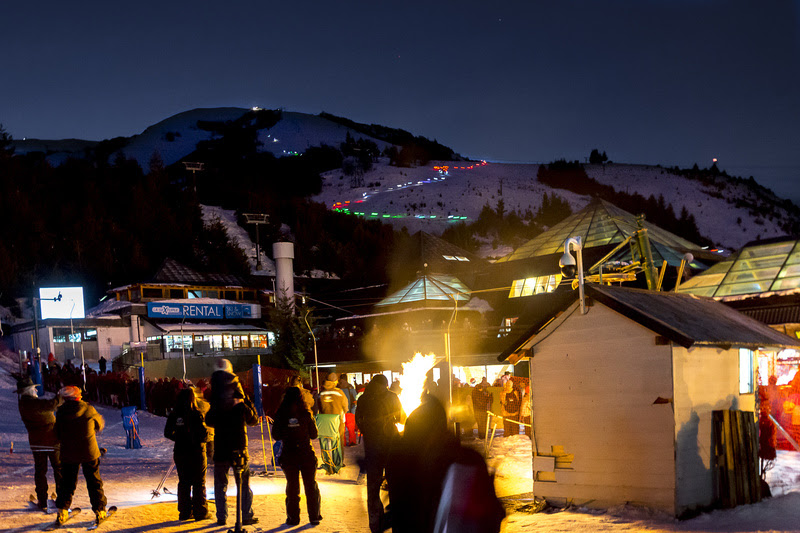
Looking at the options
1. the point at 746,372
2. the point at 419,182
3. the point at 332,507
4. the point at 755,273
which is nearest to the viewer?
the point at 332,507

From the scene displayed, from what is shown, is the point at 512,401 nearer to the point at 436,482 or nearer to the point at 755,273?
the point at 755,273

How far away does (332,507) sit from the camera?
911 cm

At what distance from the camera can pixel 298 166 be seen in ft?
563

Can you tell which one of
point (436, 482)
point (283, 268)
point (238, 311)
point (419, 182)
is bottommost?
point (436, 482)

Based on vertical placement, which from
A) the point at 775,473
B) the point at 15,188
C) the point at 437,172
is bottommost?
the point at 775,473

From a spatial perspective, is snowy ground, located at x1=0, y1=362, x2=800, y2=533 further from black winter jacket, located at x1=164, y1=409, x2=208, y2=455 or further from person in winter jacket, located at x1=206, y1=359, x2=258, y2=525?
black winter jacket, located at x1=164, y1=409, x2=208, y2=455

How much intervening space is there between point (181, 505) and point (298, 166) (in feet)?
549

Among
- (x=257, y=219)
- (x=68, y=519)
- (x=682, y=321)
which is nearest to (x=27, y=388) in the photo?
(x=68, y=519)

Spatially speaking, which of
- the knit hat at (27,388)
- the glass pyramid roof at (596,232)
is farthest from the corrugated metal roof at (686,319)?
the glass pyramid roof at (596,232)

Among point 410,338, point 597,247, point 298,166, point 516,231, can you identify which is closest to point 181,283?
point 410,338

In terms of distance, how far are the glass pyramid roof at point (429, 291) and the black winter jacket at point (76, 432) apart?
111ft

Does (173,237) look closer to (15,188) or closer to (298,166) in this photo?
(15,188)

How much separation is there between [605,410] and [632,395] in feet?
1.44

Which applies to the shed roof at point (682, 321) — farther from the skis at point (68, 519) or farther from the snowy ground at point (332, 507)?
the skis at point (68, 519)
